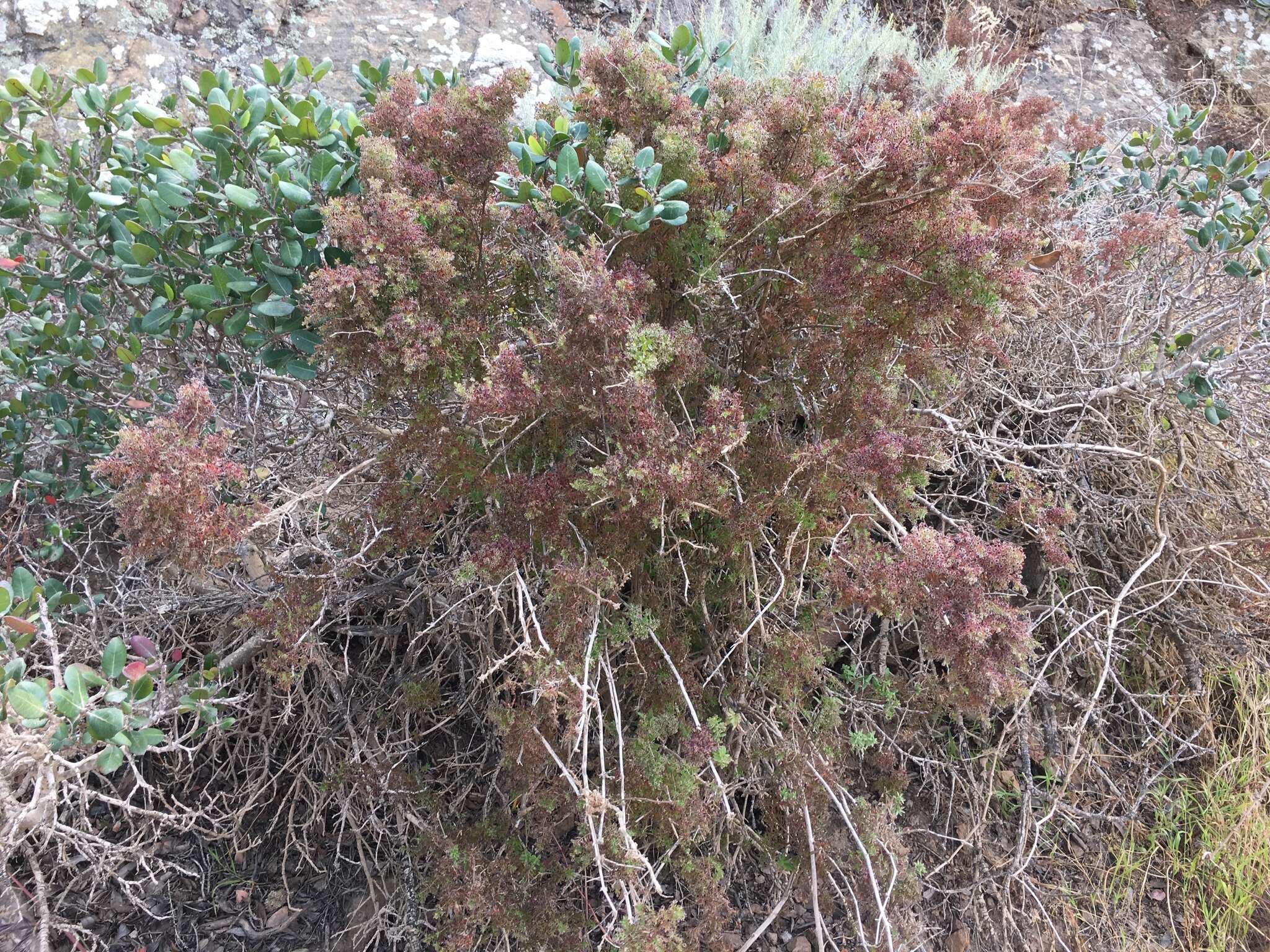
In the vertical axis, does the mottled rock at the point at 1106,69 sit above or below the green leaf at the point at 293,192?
above

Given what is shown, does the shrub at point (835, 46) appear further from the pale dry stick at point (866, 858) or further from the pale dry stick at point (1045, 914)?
the pale dry stick at point (1045, 914)

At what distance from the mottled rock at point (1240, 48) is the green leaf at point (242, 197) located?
5421 mm

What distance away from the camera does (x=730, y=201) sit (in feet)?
5.14

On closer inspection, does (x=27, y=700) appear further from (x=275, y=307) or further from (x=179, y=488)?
(x=275, y=307)

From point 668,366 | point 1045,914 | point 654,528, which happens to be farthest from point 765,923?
point 668,366

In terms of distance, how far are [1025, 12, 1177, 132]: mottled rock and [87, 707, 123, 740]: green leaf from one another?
510 centimetres

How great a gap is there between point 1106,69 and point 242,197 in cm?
517

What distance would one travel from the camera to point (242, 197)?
1441 millimetres

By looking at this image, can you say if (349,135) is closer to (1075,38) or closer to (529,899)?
(529,899)

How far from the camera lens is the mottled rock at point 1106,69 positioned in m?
4.43

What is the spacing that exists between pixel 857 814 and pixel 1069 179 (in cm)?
249

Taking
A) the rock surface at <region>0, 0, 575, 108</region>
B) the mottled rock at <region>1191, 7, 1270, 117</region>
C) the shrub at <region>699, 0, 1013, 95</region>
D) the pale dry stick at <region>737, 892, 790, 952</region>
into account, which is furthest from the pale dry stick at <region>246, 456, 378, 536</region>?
the mottled rock at <region>1191, 7, 1270, 117</region>

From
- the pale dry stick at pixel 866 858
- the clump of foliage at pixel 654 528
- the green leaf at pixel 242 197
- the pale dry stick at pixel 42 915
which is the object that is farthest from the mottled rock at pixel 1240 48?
Result: the pale dry stick at pixel 42 915

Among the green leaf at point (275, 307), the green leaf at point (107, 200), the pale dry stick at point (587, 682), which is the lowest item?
the pale dry stick at point (587, 682)
